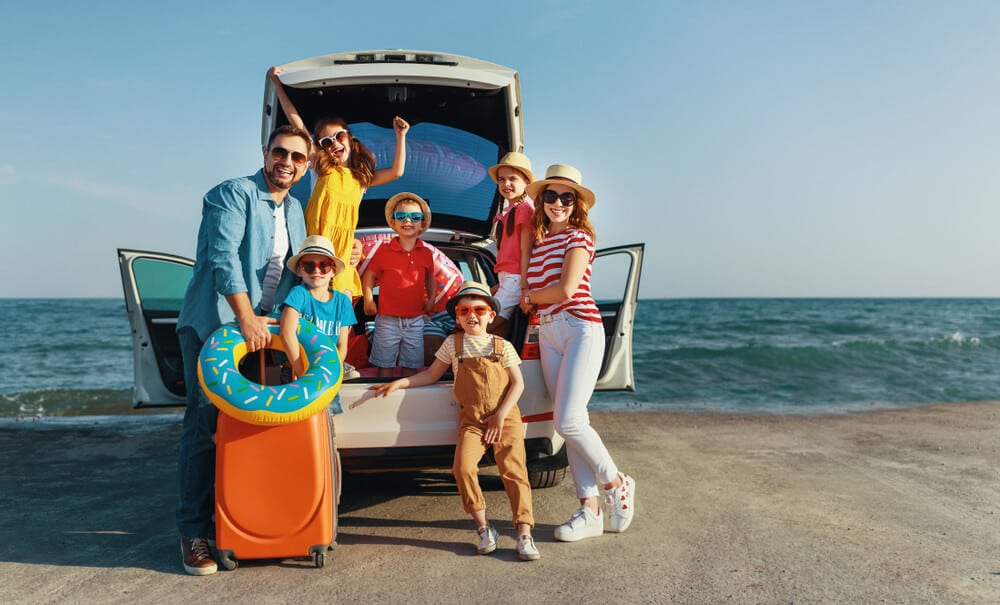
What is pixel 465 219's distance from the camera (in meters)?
5.09

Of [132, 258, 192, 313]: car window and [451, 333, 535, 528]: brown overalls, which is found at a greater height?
[132, 258, 192, 313]: car window

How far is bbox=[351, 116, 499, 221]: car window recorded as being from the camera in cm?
475

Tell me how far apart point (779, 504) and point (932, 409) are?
571 cm

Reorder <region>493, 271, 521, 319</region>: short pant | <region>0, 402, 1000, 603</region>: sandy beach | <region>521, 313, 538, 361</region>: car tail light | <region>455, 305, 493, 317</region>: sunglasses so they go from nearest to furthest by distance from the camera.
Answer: <region>0, 402, 1000, 603</region>: sandy beach < <region>455, 305, 493, 317</region>: sunglasses < <region>521, 313, 538, 361</region>: car tail light < <region>493, 271, 521, 319</region>: short pant

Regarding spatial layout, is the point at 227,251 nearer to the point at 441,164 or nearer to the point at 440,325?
the point at 440,325

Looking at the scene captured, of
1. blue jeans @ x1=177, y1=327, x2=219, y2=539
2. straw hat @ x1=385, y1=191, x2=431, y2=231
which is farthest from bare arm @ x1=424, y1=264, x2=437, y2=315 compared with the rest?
blue jeans @ x1=177, y1=327, x2=219, y2=539

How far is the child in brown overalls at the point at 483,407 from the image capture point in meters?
3.22

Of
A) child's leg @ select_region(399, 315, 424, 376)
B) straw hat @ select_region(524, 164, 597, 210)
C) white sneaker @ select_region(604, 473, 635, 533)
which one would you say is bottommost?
white sneaker @ select_region(604, 473, 635, 533)

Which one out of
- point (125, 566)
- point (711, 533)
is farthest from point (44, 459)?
point (711, 533)

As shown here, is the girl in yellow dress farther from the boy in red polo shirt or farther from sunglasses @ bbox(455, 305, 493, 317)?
sunglasses @ bbox(455, 305, 493, 317)

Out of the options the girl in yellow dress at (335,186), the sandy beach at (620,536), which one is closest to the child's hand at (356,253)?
the girl in yellow dress at (335,186)

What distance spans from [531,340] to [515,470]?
74cm

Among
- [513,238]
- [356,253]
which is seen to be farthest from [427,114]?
[513,238]

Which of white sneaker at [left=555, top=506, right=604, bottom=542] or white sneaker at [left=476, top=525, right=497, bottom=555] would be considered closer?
white sneaker at [left=476, top=525, right=497, bottom=555]
